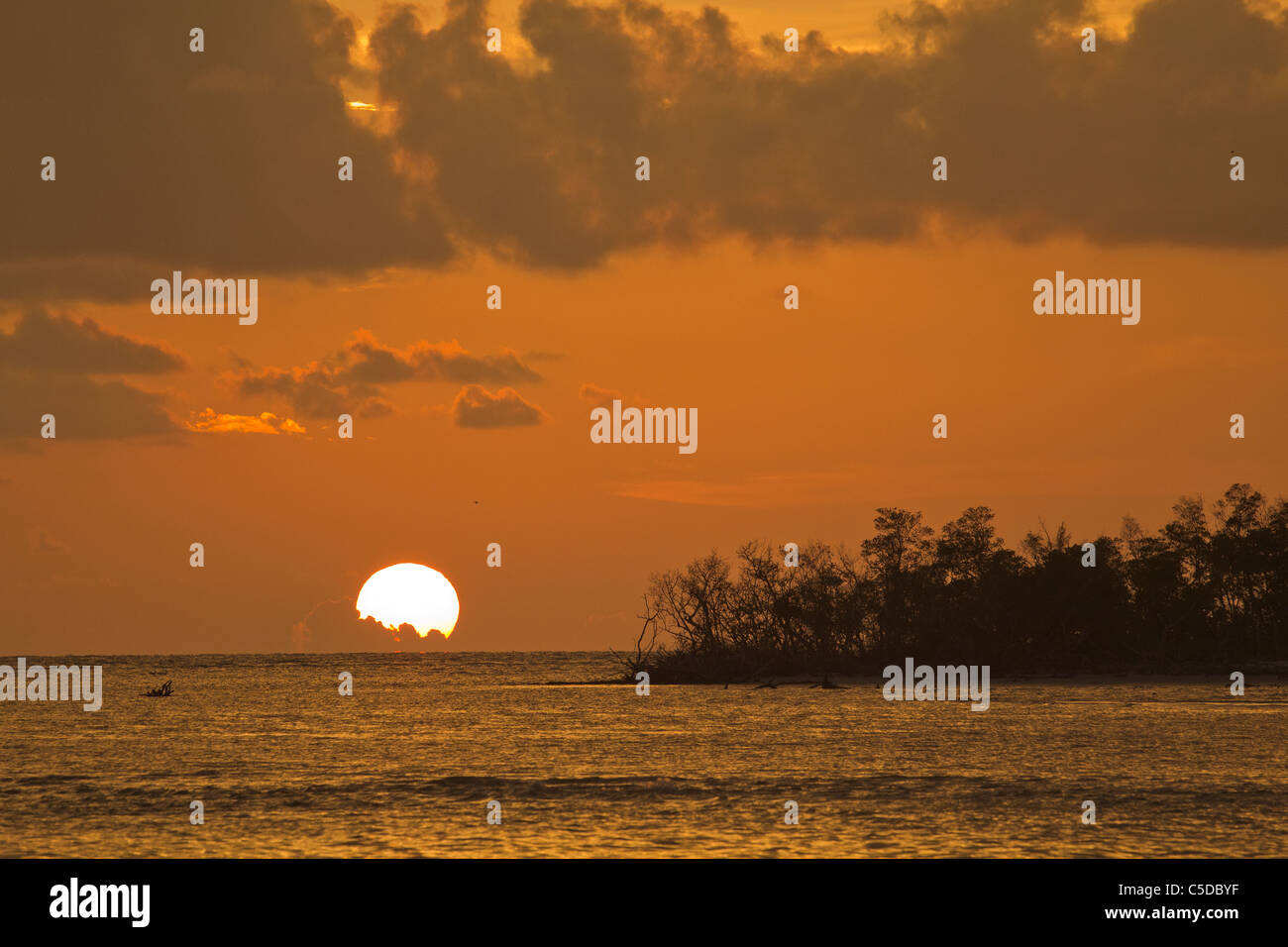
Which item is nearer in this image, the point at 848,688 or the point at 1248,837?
the point at 1248,837

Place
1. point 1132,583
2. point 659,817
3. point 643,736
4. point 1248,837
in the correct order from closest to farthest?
point 1248,837, point 659,817, point 643,736, point 1132,583

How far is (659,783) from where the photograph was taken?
187 ft

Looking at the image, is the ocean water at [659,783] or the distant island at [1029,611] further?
the distant island at [1029,611]

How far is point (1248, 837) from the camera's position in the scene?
40.1 m

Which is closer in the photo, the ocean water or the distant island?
the ocean water

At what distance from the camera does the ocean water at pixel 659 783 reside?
133 feet

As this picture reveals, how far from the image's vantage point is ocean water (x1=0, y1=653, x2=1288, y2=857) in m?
40.4

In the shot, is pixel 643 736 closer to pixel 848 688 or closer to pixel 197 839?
pixel 197 839
